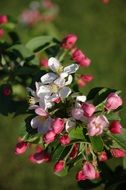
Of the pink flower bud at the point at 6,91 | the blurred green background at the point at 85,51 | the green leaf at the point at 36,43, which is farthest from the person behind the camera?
the blurred green background at the point at 85,51

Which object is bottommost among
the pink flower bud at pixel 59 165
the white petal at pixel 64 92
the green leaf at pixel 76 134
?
the pink flower bud at pixel 59 165

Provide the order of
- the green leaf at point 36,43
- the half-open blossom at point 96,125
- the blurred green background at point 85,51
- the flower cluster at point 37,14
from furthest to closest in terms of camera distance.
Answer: the flower cluster at point 37,14
the blurred green background at point 85,51
the green leaf at point 36,43
the half-open blossom at point 96,125

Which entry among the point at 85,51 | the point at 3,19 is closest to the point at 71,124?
the point at 3,19

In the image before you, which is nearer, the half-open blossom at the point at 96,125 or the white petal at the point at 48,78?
the half-open blossom at the point at 96,125

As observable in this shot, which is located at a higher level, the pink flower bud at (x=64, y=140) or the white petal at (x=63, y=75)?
the white petal at (x=63, y=75)

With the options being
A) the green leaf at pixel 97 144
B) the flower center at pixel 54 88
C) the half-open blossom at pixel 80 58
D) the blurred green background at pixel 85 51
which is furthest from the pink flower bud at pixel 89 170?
the blurred green background at pixel 85 51

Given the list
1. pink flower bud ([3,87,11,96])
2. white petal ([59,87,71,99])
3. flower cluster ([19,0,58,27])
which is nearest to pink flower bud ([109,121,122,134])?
white petal ([59,87,71,99])

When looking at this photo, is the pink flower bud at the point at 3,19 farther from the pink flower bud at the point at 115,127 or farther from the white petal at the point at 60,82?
the pink flower bud at the point at 115,127

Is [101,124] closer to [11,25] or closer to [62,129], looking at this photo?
[62,129]
